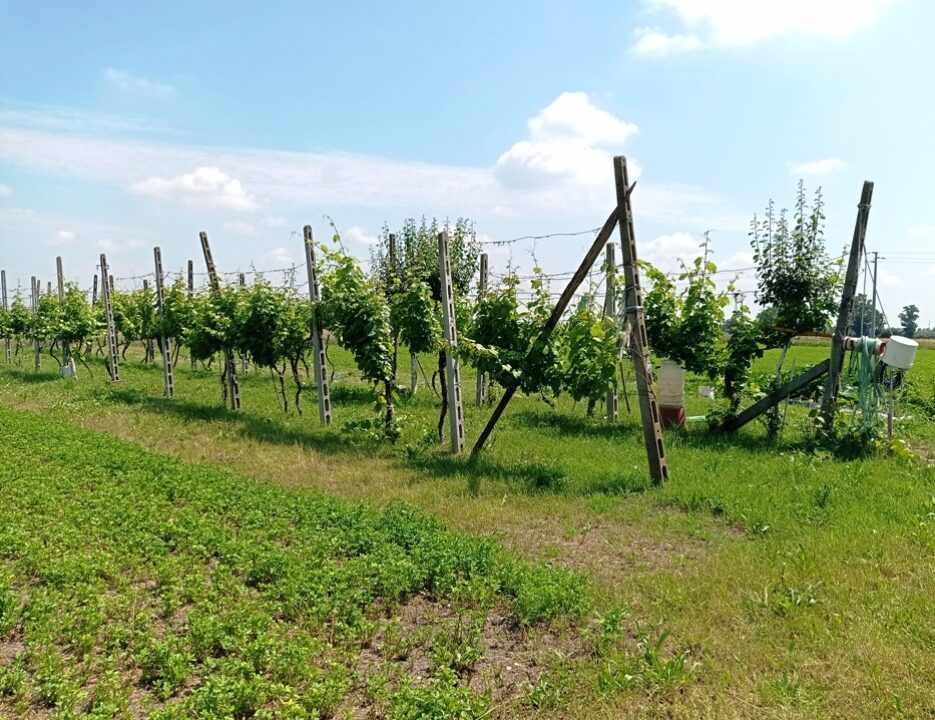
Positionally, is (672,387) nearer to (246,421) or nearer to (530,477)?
(530,477)

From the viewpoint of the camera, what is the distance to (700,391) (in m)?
16.3

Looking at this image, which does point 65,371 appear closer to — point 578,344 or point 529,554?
point 578,344

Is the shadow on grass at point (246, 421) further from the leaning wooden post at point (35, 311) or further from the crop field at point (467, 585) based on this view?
the leaning wooden post at point (35, 311)

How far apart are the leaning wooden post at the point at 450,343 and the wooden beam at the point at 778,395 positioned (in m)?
4.22

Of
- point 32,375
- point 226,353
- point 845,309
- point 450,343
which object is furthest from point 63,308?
point 845,309

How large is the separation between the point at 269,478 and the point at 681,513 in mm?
4722

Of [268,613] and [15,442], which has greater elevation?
[15,442]

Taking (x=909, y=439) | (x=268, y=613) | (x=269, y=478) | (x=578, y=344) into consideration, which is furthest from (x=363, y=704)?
(x=909, y=439)

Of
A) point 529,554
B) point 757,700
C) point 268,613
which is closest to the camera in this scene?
point 757,700

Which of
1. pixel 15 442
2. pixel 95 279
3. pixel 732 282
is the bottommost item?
pixel 15 442

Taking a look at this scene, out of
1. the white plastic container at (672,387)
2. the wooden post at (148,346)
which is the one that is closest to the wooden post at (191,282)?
the wooden post at (148,346)

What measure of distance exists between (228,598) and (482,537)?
2.18 meters

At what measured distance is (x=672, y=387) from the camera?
11.5 metres

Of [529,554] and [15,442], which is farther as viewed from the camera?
[15,442]
